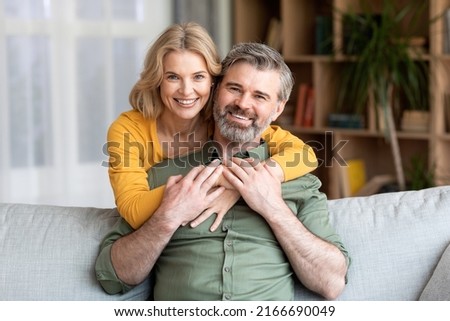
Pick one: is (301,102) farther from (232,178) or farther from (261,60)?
(232,178)

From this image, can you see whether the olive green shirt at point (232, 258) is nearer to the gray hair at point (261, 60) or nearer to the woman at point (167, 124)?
the woman at point (167, 124)

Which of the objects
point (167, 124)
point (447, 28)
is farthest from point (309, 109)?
point (167, 124)

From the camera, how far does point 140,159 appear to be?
7.73ft

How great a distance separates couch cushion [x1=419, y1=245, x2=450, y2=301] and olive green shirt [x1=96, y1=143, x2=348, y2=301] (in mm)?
252

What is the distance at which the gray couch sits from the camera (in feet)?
7.42

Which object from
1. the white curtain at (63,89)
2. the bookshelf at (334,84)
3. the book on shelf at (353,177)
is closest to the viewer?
the white curtain at (63,89)

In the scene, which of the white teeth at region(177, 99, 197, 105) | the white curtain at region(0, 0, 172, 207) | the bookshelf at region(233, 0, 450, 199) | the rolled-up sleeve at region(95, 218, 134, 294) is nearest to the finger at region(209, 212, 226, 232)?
the rolled-up sleeve at region(95, 218, 134, 294)

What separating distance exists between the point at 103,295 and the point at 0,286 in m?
0.28

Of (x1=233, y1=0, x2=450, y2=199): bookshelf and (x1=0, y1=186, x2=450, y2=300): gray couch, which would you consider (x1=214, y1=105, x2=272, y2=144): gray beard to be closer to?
(x1=0, y1=186, x2=450, y2=300): gray couch

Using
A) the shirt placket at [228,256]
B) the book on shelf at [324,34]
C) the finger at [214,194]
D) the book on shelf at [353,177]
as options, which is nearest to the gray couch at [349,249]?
the shirt placket at [228,256]

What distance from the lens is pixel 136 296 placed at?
7.57 ft

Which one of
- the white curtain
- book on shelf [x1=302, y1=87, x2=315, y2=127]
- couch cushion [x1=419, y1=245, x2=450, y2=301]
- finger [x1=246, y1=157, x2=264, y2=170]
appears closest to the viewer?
couch cushion [x1=419, y1=245, x2=450, y2=301]

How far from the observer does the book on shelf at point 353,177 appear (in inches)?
190

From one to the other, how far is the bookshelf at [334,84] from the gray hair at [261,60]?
7.44ft
